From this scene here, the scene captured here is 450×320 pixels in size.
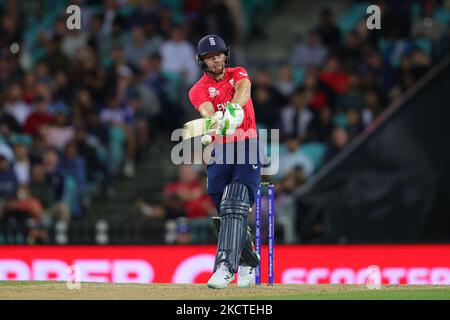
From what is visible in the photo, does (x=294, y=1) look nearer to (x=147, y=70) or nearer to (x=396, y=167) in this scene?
(x=147, y=70)

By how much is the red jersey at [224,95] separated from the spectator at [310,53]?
8462mm

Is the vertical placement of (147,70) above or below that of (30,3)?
below

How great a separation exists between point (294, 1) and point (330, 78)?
434 cm

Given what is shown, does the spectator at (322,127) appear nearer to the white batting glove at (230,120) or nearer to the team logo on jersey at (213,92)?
the team logo on jersey at (213,92)

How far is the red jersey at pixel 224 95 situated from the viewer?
10.3m

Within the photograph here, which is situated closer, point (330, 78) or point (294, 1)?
point (330, 78)

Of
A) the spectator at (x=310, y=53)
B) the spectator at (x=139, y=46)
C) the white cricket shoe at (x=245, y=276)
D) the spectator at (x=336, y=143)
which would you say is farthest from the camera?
the spectator at (x=139, y=46)

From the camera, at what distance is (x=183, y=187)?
16.6m

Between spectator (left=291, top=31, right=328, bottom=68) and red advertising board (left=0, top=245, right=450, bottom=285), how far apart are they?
4540 mm

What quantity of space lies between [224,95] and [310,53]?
28.7ft

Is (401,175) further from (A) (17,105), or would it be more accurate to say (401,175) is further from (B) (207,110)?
(B) (207,110)

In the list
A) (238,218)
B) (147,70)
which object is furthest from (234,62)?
(238,218)

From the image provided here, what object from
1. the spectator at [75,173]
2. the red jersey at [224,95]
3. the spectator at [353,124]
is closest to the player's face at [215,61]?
the red jersey at [224,95]

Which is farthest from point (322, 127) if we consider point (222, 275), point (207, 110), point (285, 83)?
point (222, 275)
